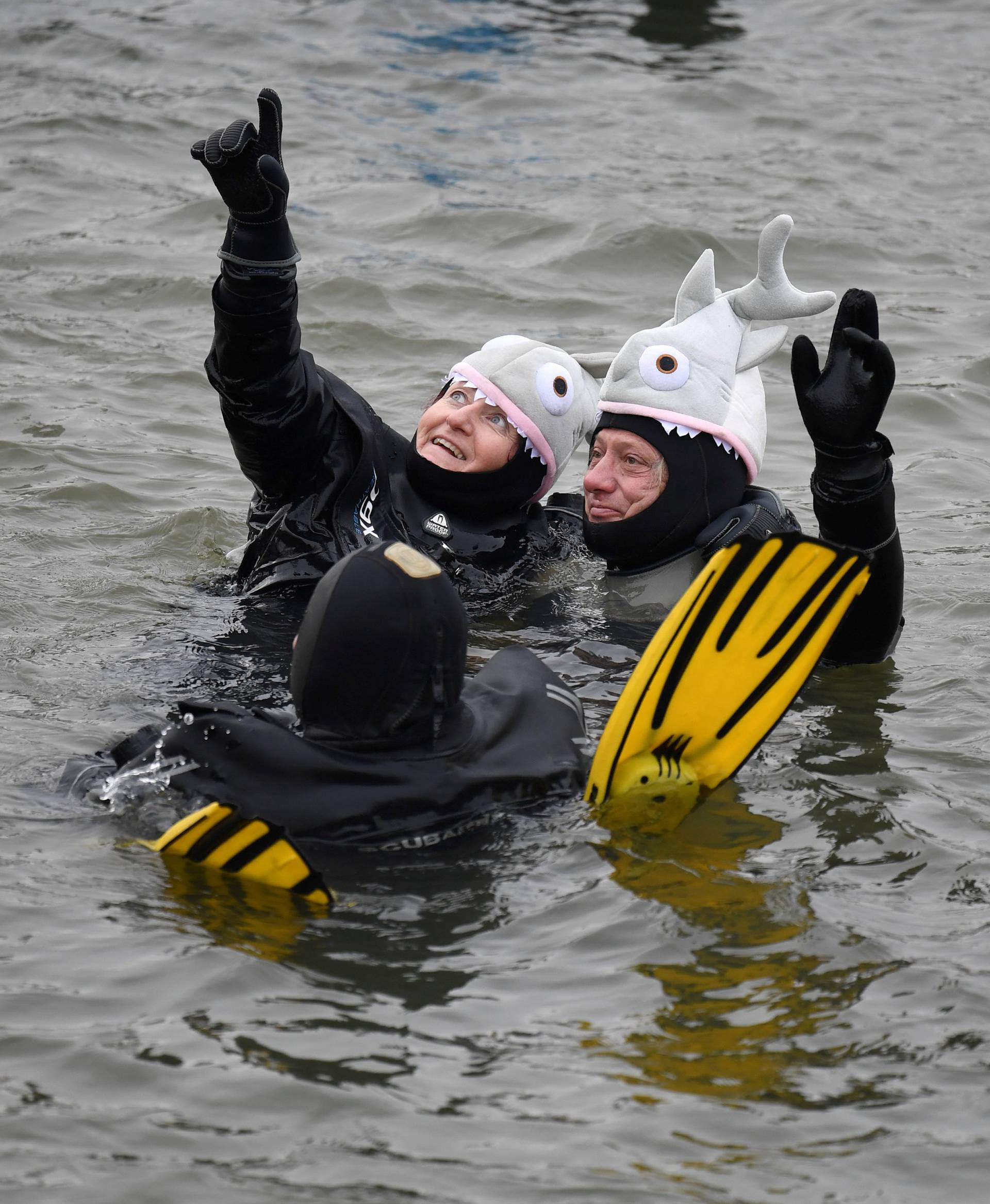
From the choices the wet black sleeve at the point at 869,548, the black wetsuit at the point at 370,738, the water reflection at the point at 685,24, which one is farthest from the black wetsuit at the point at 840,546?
the water reflection at the point at 685,24

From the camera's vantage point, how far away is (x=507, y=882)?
12.2 ft

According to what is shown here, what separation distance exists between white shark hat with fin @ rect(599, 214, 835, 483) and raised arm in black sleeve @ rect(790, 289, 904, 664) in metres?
0.48

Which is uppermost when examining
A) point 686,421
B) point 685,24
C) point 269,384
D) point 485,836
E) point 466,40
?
point 685,24

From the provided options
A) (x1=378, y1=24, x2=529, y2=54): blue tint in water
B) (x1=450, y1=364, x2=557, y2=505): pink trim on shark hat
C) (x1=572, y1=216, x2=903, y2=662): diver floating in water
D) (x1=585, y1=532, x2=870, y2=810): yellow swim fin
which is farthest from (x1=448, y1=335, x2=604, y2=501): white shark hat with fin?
(x1=378, y1=24, x2=529, y2=54): blue tint in water

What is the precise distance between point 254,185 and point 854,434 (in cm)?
188

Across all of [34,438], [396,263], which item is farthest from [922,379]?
[34,438]

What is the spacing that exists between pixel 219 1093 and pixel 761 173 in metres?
9.85

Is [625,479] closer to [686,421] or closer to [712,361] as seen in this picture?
[686,421]

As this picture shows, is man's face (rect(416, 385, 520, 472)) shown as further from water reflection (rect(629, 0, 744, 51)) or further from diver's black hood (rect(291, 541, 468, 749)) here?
water reflection (rect(629, 0, 744, 51))

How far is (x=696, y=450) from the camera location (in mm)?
4988

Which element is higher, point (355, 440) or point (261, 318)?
point (261, 318)

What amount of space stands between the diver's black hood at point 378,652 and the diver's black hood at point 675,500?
1482 mm

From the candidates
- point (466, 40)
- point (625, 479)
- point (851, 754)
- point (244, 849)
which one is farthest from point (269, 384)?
point (466, 40)

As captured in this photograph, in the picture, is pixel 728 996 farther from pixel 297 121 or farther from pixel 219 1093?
pixel 297 121
